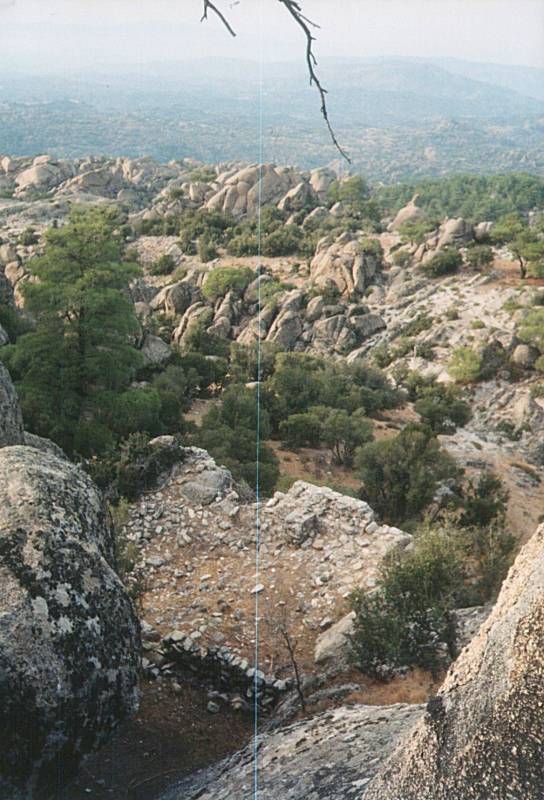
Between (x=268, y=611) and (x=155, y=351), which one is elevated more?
(x=268, y=611)

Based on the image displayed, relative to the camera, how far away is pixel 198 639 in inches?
296

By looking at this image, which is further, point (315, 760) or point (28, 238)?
point (28, 238)

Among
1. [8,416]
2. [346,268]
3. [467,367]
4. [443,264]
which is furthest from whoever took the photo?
[346,268]

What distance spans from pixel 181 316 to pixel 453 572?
108ft

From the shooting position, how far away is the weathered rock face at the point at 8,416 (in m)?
6.57

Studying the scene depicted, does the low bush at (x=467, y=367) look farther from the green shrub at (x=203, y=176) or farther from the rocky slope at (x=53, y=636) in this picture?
the green shrub at (x=203, y=176)

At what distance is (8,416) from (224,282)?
33.4m

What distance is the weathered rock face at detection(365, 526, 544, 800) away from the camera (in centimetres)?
237

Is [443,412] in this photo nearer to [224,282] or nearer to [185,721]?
[224,282]

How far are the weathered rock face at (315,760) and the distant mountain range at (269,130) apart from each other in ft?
205

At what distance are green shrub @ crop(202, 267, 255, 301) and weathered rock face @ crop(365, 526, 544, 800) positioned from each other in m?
37.4

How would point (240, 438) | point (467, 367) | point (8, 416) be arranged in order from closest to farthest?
point (8, 416)
point (240, 438)
point (467, 367)

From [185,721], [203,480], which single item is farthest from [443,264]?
[185,721]

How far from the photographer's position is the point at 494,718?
8.18 feet
